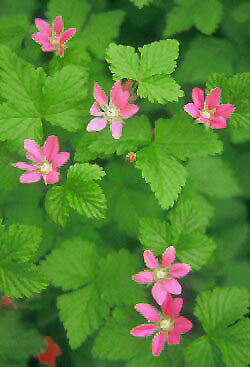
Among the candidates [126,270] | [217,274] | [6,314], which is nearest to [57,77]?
[126,270]

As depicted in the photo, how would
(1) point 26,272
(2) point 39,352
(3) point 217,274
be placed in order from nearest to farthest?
(1) point 26,272 → (2) point 39,352 → (3) point 217,274

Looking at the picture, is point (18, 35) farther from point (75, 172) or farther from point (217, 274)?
point (217, 274)

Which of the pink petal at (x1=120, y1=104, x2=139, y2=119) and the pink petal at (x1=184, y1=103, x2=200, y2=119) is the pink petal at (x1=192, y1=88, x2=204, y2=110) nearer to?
the pink petal at (x1=184, y1=103, x2=200, y2=119)

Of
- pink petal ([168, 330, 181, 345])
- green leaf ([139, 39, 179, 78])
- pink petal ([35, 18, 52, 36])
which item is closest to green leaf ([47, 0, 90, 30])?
pink petal ([35, 18, 52, 36])

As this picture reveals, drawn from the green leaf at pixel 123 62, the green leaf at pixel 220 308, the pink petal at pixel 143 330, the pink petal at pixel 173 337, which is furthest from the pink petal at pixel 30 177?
the green leaf at pixel 220 308

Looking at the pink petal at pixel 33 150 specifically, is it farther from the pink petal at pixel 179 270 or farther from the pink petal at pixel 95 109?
the pink petal at pixel 179 270

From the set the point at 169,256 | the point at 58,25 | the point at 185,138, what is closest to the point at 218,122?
the point at 185,138
